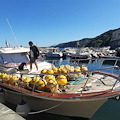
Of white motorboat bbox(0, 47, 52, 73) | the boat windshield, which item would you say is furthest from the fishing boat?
the boat windshield

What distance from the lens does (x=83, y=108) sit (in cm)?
369

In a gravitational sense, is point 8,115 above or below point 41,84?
below

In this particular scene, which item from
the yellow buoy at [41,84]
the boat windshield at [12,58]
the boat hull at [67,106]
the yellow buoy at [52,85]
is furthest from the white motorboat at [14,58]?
the yellow buoy at [52,85]

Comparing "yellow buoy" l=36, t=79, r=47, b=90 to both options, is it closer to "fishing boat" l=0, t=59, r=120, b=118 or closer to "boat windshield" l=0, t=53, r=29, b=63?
"fishing boat" l=0, t=59, r=120, b=118

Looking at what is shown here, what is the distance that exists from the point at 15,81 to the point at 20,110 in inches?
47.9

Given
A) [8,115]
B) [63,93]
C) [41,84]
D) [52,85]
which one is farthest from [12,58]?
[8,115]

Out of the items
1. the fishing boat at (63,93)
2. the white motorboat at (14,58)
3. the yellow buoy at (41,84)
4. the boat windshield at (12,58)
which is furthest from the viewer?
the boat windshield at (12,58)

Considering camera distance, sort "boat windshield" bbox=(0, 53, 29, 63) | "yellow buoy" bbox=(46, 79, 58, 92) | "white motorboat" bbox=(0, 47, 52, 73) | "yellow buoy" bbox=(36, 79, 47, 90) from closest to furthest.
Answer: "yellow buoy" bbox=(46, 79, 58, 92) < "yellow buoy" bbox=(36, 79, 47, 90) < "white motorboat" bbox=(0, 47, 52, 73) < "boat windshield" bbox=(0, 53, 29, 63)

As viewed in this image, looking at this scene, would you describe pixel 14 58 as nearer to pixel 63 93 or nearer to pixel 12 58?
pixel 12 58

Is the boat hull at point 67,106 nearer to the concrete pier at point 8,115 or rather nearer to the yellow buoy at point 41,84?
the yellow buoy at point 41,84

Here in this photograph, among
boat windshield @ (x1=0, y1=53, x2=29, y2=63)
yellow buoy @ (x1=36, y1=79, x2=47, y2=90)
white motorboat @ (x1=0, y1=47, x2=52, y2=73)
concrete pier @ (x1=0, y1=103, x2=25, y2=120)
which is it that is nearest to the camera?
concrete pier @ (x1=0, y1=103, x2=25, y2=120)

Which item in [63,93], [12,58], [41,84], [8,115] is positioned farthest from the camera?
[12,58]

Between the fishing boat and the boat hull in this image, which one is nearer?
the fishing boat

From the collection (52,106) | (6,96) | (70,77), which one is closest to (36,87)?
(52,106)
